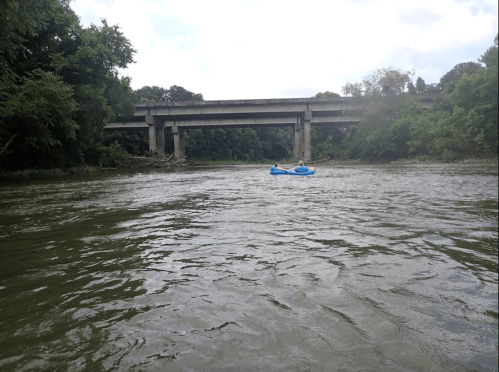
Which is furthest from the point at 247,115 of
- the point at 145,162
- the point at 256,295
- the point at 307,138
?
the point at 256,295

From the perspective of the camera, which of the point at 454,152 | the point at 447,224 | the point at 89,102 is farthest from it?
the point at 89,102

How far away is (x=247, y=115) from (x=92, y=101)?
3357 cm

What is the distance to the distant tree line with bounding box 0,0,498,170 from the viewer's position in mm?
13160

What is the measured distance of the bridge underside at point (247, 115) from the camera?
176 ft

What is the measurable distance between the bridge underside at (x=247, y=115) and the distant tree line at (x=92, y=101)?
13.8 feet

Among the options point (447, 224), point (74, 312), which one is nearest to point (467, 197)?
point (447, 224)

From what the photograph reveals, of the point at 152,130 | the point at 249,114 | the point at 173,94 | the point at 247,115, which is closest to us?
the point at 152,130

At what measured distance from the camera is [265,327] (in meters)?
2.68

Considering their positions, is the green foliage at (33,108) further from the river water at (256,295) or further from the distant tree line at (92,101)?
the river water at (256,295)

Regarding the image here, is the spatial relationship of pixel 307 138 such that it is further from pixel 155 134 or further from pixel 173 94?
pixel 173 94

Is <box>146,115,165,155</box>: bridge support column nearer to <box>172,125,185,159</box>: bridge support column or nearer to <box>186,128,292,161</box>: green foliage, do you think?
<box>172,125,185,159</box>: bridge support column

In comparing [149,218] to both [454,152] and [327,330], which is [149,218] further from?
[454,152]

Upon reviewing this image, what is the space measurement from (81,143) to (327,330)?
3081 centimetres

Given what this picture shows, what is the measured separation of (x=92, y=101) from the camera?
2803 cm
